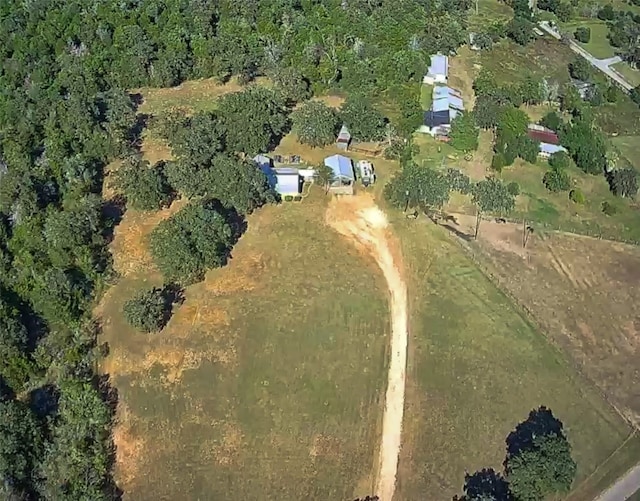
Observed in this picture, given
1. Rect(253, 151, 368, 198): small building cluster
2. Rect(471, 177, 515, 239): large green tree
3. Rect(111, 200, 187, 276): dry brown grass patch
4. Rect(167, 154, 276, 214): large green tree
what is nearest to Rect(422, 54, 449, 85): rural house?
Rect(253, 151, 368, 198): small building cluster

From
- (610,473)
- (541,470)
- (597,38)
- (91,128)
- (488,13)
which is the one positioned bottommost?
(610,473)

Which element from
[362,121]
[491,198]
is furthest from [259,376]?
[362,121]

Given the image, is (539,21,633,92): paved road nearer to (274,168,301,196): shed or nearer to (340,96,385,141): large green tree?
(340,96,385,141): large green tree

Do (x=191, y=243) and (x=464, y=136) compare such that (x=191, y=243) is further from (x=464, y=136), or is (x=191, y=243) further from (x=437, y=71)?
(x=437, y=71)

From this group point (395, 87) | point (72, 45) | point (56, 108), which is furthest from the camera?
point (72, 45)

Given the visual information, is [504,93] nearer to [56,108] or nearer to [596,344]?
[596,344]

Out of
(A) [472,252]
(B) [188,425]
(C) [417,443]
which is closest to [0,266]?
(B) [188,425]

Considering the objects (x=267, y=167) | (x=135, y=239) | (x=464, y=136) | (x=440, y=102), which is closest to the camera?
(x=135, y=239)
